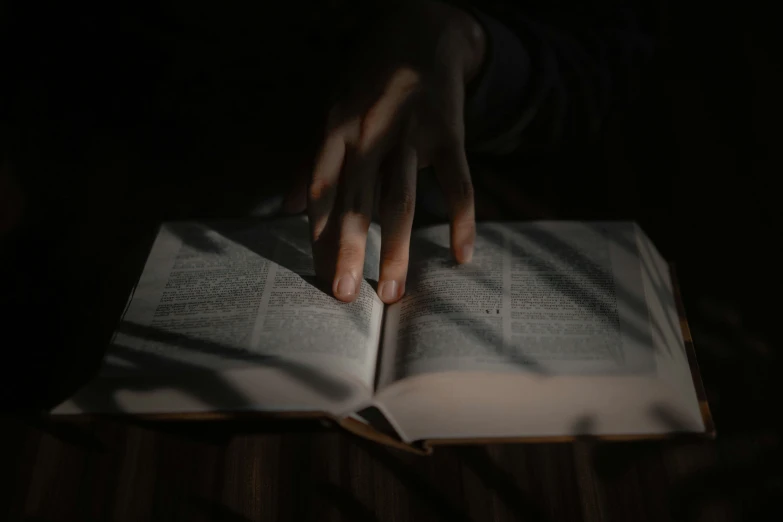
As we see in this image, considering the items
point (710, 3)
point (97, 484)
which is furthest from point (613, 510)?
point (710, 3)

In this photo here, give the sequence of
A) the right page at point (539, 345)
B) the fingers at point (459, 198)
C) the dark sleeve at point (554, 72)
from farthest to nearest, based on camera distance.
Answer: the dark sleeve at point (554, 72) < the fingers at point (459, 198) < the right page at point (539, 345)

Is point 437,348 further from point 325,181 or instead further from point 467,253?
point 325,181

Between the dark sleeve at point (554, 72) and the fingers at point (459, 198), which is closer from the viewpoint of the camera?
the fingers at point (459, 198)

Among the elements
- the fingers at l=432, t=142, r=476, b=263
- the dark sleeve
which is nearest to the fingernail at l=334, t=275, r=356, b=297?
the fingers at l=432, t=142, r=476, b=263

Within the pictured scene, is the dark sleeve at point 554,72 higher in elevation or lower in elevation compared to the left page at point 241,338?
higher

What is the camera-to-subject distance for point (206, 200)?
103 cm

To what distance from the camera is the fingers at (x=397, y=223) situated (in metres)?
0.68

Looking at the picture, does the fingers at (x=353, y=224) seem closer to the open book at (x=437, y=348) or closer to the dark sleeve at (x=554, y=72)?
the open book at (x=437, y=348)

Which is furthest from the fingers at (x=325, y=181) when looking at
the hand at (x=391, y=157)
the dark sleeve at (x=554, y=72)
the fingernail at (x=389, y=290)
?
the dark sleeve at (x=554, y=72)

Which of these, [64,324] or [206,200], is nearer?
[64,324]

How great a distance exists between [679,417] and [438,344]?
10.4 inches

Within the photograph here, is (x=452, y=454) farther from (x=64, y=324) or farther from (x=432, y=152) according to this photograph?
(x=64, y=324)

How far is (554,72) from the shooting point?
2.83ft

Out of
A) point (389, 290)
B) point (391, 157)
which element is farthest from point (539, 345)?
point (391, 157)
